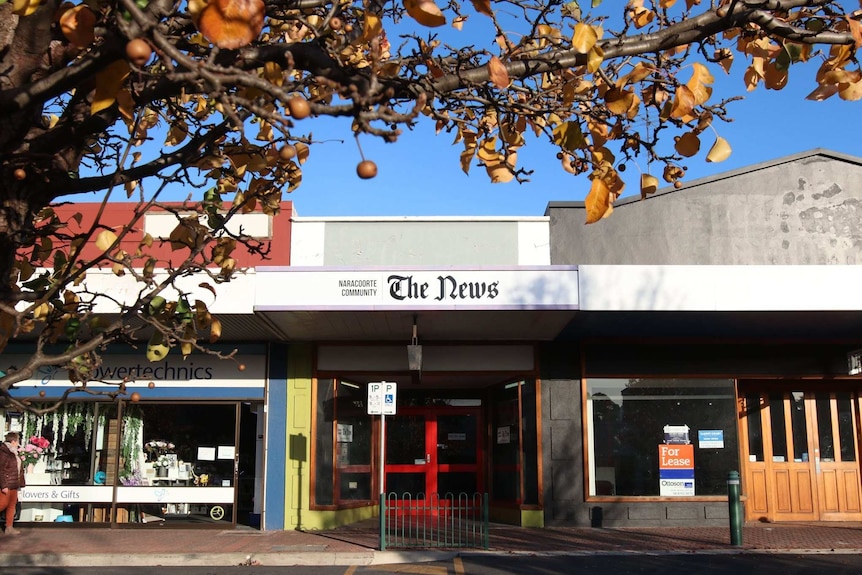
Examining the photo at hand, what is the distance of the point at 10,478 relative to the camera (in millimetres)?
13188

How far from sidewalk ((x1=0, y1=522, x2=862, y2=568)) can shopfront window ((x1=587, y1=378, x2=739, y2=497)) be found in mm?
852

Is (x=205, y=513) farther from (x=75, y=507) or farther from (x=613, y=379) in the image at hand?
(x=613, y=379)

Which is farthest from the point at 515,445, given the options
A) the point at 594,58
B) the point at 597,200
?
the point at 594,58

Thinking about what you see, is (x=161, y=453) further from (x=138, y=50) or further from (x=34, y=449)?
(x=138, y=50)

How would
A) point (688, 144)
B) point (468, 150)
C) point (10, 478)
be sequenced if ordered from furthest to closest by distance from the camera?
point (10, 478) < point (468, 150) < point (688, 144)

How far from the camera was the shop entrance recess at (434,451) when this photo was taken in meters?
16.6

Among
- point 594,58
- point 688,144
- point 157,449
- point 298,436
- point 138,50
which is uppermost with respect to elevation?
point 594,58

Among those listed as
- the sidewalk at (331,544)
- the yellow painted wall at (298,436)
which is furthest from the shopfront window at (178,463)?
the yellow painted wall at (298,436)

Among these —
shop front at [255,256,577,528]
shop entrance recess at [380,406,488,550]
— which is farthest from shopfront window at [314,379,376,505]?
shop entrance recess at [380,406,488,550]

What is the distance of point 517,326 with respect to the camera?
14.1 metres

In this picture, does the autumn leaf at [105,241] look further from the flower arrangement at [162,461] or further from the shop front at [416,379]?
the flower arrangement at [162,461]

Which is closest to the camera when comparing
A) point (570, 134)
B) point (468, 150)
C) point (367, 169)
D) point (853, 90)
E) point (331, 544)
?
point (367, 169)

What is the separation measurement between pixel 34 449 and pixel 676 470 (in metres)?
11.8

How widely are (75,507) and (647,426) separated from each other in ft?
34.6
